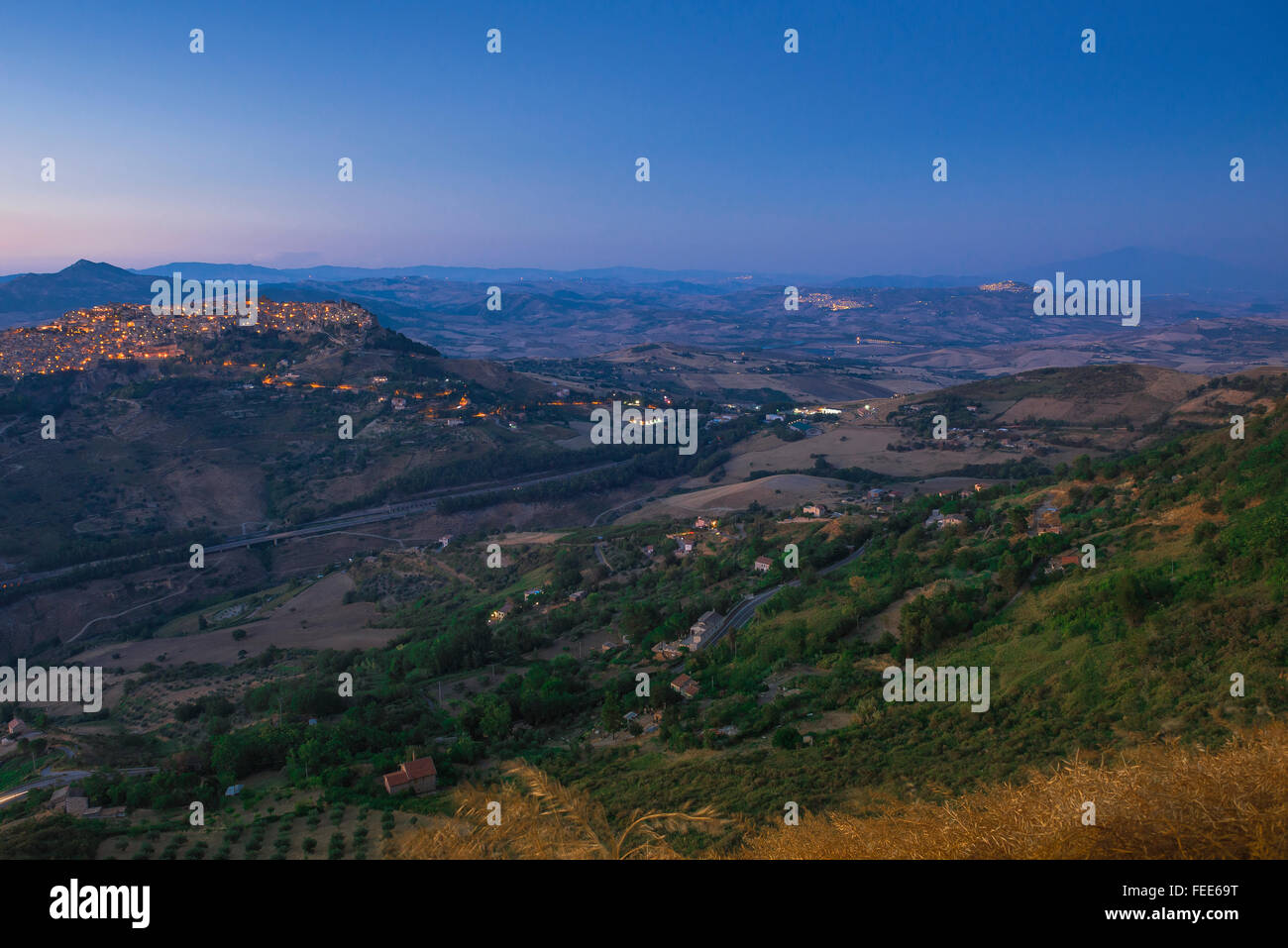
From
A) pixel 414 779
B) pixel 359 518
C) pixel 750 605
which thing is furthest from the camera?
pixel 359 518

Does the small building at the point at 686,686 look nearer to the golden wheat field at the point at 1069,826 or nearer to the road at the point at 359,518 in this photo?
the golden wheat field at the point at 1069,826

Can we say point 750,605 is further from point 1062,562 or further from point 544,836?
point 544,836

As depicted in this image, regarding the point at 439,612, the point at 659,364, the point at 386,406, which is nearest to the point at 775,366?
the point at 659,364
